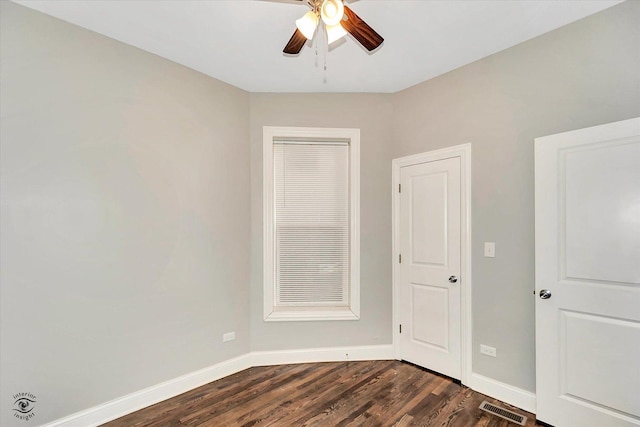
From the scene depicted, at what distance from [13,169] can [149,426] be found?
6.29ft

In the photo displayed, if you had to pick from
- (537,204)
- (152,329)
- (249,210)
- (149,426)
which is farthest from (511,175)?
(149,426)

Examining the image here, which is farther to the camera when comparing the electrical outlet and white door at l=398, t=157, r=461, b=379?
white door at l=398, t=157, r=461, b=379

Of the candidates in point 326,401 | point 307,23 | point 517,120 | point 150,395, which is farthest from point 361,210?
point 150,395

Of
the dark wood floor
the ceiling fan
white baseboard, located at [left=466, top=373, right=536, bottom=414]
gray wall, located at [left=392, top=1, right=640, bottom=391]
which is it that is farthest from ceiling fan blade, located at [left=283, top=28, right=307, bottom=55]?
white baseboard, located at [left=466, top=373, right=536, bottom=414]

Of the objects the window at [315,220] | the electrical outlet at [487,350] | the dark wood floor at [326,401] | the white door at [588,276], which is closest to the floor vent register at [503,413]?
the dark wood floor at [326,401]

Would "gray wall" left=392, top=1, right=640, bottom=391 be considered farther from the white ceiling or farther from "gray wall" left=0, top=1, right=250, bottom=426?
"gray wall" left=0, top=1, right=250, bottom=426

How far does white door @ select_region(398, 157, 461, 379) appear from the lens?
2732mm

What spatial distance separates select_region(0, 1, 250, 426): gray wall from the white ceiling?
0.25 meters

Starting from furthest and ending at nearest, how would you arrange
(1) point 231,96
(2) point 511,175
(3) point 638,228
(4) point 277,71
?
(1) point 231,96, (4) point 277,71, (2) point 511,175, (3) point 638,228

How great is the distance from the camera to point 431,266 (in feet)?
9.51

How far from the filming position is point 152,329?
243cm

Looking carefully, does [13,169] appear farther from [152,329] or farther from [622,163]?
[622,163]

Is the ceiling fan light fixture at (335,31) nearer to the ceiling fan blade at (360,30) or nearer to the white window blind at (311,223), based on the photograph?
the ceiling fan blade at (360,30)

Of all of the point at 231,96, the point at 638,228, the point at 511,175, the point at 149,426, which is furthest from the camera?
the point at 231,96
